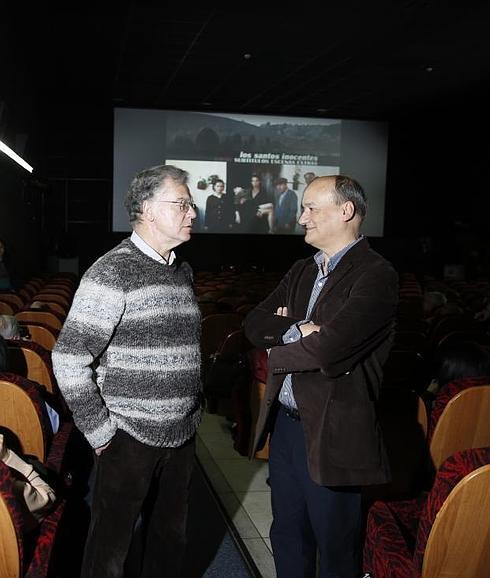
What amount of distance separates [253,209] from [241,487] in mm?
13946

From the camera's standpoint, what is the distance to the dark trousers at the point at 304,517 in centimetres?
217

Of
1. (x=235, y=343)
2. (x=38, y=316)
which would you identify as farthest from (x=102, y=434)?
(x=38, y=316)

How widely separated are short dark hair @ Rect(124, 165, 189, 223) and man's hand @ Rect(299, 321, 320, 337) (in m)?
0.60

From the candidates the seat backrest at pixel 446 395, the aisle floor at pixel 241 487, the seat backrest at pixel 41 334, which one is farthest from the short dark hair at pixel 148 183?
the seat backrest at pixel 41 334

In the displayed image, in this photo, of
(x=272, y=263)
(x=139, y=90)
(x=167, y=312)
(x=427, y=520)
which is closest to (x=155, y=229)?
(x=167, y=312)

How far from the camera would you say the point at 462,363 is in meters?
2.97

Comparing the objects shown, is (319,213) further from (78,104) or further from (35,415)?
(78,104)

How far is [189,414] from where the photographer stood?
2248 millimetres

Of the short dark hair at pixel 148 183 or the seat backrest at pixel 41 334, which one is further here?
the seat backrest at pixel 41 334

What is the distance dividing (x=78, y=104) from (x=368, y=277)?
16.3 meters

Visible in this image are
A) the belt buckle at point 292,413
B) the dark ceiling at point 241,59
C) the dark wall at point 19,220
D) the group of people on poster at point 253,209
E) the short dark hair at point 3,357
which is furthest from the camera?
the group of people on poster at point 253,209

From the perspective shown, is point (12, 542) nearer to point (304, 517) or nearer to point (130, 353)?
point (130, 353)

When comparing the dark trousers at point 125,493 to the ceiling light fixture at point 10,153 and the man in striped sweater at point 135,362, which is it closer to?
the man in striped sweater at point 135,362

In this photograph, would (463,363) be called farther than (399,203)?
No
